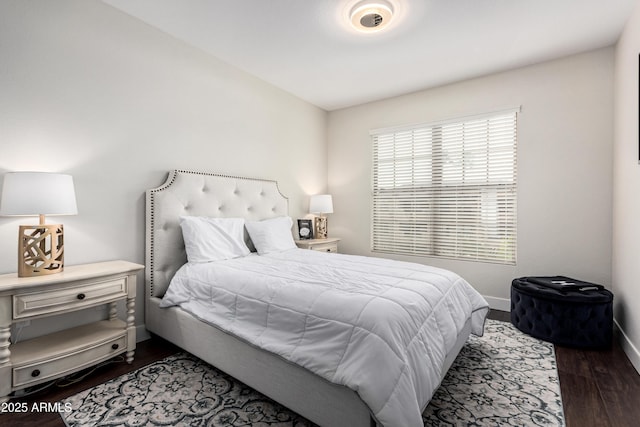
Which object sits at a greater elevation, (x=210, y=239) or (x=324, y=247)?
(x=210, y=239)

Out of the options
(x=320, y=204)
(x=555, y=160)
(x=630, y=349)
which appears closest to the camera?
(x=630, y=349)

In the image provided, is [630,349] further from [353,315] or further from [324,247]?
[324,247]

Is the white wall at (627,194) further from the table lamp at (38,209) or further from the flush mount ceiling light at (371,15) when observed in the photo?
the table lamp at (38,209)

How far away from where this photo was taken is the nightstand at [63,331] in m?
1.64

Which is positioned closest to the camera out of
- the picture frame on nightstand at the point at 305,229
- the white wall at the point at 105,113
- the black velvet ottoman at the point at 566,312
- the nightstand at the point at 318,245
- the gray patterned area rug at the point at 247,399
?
the gray patterned area rug at the point at 247,399

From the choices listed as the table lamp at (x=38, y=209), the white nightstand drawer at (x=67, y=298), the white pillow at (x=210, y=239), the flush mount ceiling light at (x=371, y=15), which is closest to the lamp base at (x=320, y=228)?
the white pillow at (x=210, y=239)

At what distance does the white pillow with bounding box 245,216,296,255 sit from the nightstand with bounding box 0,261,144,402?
47.0 inches

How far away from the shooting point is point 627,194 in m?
2.39

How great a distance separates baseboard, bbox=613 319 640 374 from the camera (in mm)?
2104

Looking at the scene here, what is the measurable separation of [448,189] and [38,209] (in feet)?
12.2

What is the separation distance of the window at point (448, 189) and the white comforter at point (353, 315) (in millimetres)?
1371

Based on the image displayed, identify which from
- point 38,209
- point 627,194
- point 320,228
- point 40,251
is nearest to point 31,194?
point 38,209

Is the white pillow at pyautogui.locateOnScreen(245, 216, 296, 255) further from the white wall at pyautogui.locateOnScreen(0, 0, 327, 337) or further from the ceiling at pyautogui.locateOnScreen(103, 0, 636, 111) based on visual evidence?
the ceiling at pyautogui.locateOnScreen(103, 0, 636, 111)

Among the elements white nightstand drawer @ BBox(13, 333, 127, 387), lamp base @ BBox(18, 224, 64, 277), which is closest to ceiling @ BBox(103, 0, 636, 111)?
lamp base @ BBox(18, 224, 64, 277)
